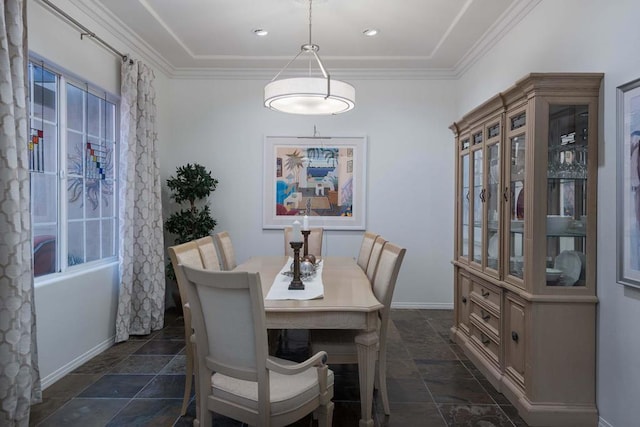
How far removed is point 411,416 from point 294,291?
1.02m

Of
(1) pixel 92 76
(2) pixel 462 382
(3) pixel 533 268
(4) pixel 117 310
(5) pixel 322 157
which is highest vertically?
(1) pixel 92 76

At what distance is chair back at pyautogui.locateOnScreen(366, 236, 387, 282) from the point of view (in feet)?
9.28

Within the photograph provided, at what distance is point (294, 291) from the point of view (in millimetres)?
2318

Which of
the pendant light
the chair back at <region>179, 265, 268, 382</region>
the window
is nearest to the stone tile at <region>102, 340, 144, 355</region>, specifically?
the window

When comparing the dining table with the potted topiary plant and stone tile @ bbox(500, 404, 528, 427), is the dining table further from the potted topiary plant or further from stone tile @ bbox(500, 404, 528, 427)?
the potted topiary plant

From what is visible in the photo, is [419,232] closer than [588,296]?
No

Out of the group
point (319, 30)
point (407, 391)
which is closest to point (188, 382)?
point (407, 391)

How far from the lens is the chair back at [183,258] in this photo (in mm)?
2189

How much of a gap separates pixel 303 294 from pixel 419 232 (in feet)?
9.10

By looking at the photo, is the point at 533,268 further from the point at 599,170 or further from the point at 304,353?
the point at 304,353

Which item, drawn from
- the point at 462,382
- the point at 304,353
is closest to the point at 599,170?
the point at 462,382

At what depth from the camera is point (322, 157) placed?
469cm

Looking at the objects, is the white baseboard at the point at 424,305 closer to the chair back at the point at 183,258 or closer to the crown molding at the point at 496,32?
the crown molding at the point at 496,32

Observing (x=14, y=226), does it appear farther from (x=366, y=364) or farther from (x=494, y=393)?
(x=494, y=393)
